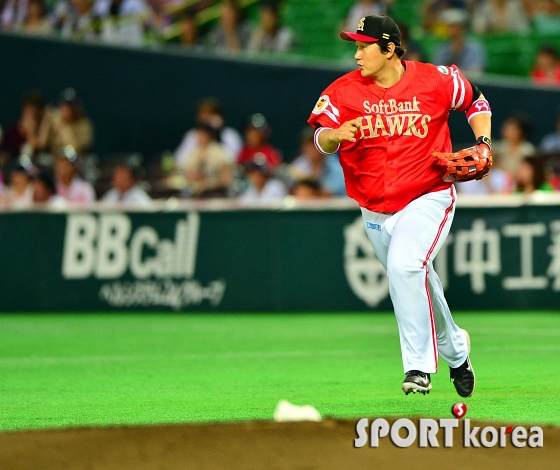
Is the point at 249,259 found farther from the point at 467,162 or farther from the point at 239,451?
the point at 239,451

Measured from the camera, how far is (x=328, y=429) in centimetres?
487

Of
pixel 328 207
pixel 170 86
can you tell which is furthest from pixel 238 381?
pixel 170 86

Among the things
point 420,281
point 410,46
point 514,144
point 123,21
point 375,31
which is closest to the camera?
point 420,281

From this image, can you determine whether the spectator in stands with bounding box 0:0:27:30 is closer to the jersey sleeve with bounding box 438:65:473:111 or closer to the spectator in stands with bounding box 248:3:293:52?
the spectator in stands with bounding box 248:3:293:52

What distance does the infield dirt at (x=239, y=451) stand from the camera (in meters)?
4.30

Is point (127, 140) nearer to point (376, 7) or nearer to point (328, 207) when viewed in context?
point (376, 7)

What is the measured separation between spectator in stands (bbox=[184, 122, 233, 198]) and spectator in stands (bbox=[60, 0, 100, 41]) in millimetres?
4796

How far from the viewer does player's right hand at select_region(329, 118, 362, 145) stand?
6023 millimetres

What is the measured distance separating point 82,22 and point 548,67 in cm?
833

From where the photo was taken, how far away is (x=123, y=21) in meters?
18.9

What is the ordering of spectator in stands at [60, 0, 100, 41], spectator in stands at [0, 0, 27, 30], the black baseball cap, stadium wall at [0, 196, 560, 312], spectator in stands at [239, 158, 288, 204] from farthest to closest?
spectator in stands at [0, 0, 27, 30] < spectator in stands at [60, 0, 100, 41] < spectator in stands at [239, 158, 288, 204] < stadium wall at [0, 196, 560, 312] < the black baseball cap

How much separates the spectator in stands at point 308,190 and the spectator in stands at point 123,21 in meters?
6.41

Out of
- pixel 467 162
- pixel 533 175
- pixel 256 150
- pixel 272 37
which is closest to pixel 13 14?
pixel 272 37
